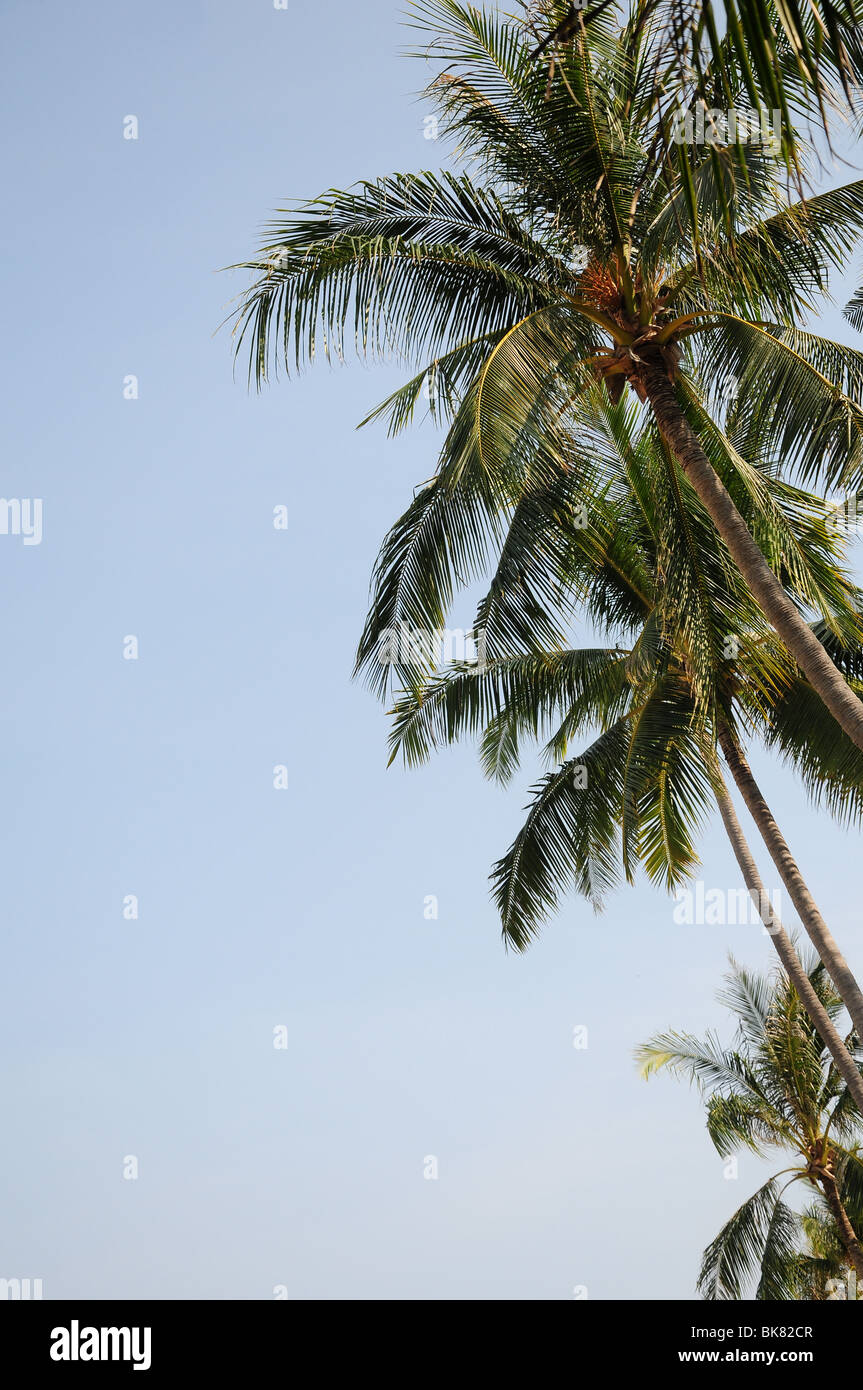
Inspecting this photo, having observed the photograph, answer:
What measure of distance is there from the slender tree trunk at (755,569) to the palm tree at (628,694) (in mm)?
837

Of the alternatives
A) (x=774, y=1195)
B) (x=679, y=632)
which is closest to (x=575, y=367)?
(x=679, y=632)

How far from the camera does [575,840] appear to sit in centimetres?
1315

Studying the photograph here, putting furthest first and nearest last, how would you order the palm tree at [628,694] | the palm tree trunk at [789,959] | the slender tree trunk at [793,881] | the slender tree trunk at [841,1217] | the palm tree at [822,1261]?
the palm tree at [822,1261], the slender tree trunk at [841,1217], the palm tree trunk at [789,959], the slender tree trunk at [793,881], the palm tree at [628,694]

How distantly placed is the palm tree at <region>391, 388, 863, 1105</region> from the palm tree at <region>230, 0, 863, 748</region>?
2.06 ft

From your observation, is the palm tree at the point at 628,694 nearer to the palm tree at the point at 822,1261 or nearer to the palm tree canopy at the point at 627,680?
the palm tree canopy at the point at 627,680

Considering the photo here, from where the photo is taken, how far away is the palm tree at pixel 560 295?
27.3 ft

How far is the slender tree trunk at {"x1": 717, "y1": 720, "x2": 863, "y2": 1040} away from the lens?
1112 centimetres

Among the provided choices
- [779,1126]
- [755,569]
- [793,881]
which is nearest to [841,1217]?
[779,1126]

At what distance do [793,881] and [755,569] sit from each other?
15.7 ft

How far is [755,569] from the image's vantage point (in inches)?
316

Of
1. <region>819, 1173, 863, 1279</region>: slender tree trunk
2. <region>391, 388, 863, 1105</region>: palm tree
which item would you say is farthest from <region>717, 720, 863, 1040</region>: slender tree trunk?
<region>819, 1173, 863, 1279</region>: slender tree trunk

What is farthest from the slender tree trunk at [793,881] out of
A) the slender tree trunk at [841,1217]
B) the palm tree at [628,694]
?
the slender tree trunk at [841,1217]

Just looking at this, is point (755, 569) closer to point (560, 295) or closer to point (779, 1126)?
point (560, 295)
